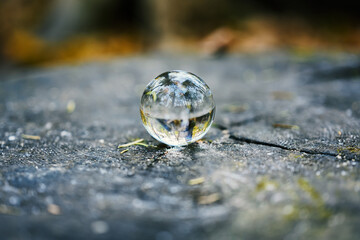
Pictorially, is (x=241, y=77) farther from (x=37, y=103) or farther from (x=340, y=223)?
(x=340, y=223)

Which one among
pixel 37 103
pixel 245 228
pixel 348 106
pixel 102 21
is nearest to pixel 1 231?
pixel 245 228

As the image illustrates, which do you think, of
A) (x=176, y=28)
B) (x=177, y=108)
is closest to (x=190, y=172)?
(x=177, y=108)

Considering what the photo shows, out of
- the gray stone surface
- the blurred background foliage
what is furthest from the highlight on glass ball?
the blurred background foliage

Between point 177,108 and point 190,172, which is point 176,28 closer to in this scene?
point 177,108

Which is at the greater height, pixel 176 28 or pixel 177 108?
pixel 176 28

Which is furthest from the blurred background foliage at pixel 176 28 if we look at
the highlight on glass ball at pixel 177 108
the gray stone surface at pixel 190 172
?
the highlight on glass ball at pixel 177 108

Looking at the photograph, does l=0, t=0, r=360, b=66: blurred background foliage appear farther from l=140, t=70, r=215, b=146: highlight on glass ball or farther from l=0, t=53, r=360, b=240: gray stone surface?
l=140, t=70, r=215, b=146: highlight on glass ball
